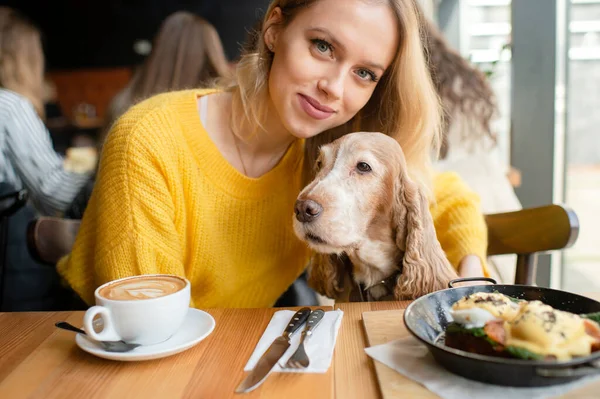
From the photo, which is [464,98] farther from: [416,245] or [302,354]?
[302,354]

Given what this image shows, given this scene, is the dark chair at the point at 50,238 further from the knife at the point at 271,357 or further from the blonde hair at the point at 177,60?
the blonde hair at the point at 177,60

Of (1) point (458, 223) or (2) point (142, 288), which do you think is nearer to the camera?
(2) point (142, 288)

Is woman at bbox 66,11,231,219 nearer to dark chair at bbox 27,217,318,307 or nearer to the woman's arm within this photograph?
the woman's arm

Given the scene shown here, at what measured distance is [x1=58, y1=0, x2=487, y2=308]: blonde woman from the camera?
4.51 feet

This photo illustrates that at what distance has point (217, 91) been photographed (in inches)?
72.1

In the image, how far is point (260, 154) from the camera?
173cm

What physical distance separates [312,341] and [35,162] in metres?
2.03

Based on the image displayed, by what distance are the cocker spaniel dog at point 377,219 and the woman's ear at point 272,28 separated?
14.5 inches

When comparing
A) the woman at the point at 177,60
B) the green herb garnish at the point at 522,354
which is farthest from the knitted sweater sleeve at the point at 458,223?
the woman at the point at 177,60

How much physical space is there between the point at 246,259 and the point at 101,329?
677 millimetres

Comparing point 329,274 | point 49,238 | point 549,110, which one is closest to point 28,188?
point 49,238

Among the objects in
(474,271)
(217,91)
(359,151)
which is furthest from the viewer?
(217,91)

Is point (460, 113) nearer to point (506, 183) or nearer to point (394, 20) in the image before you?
point (506, 183)

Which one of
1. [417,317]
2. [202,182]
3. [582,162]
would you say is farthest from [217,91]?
[582,162]
